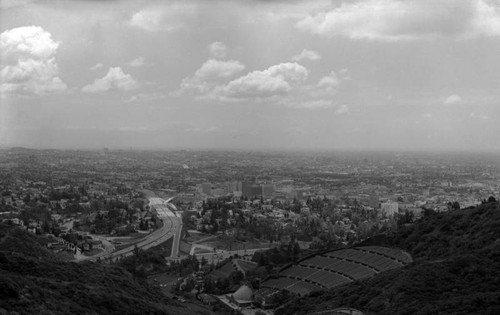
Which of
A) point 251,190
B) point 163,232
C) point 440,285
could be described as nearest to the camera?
point 440,285

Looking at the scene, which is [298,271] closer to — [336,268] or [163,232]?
[336,268]

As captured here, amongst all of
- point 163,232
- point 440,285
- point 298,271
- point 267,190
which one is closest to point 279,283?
point 298,271

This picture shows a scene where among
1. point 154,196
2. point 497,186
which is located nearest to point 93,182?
point 154,196

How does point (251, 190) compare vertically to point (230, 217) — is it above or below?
above

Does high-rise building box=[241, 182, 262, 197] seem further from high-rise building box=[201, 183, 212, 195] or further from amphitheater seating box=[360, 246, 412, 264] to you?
amphitheater seating box=[360, 246, 412, 264]

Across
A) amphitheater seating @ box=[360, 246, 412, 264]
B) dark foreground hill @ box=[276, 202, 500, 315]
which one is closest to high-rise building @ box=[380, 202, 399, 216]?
amphitheater seating @ box=[360, 246, 412, 264]
